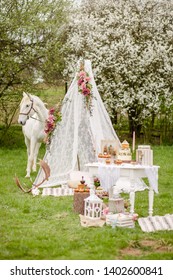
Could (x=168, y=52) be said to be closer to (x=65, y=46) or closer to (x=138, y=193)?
(x=65, y=46)

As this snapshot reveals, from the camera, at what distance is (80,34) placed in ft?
75.5

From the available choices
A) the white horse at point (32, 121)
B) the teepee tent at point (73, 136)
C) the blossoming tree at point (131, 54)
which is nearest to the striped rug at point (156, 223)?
the teepee tent at point (73, 136)

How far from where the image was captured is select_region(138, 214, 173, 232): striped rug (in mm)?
8367

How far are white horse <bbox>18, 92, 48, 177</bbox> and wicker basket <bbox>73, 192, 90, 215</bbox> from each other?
3852 mm

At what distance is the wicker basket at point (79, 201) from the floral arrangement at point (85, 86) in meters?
2.81

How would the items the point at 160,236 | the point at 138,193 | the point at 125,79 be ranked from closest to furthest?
the point at 160,236, the point at 138,193, the point at 125,79

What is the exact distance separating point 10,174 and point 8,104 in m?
Result: 7.67

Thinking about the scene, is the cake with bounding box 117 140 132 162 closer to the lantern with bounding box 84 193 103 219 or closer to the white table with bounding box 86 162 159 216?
the white table with bounding box 86 162 159 216

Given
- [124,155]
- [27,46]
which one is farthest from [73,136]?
[27,46]

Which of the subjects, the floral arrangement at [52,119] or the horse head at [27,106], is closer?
the floral arrangement at [52,119]

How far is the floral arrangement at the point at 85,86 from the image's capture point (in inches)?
454

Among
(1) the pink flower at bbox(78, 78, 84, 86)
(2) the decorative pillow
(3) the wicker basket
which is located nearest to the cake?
(3) the wicker basket

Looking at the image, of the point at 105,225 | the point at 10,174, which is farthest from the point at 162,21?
the point at 105,225

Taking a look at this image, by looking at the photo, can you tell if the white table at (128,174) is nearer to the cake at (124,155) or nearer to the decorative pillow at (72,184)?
the cake at (124,155)
